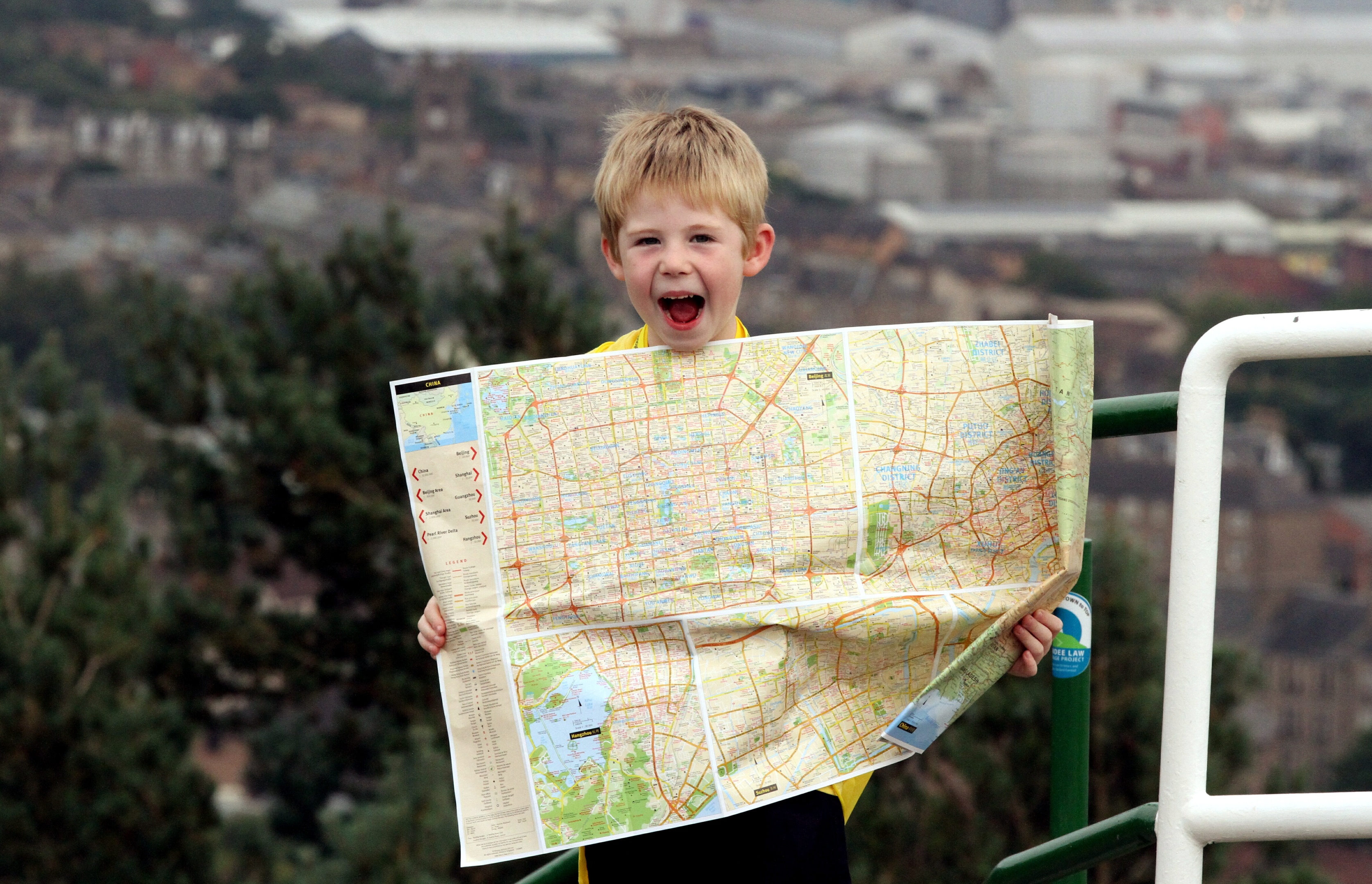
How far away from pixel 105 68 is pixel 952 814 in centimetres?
6334

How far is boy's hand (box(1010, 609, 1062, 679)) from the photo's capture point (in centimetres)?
138

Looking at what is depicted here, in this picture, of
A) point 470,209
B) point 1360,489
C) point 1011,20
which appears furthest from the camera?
point 1011,20

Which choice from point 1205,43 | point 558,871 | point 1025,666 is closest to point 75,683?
point 558,871

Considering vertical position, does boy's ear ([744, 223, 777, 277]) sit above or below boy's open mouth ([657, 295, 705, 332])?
above

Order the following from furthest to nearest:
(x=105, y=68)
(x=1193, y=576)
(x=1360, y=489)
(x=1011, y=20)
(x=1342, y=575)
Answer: (x=1011, y=20) → (x=105, y=68) → (x=1360, y=489) → (x=1342, y=575) → (x=1193, y=576)

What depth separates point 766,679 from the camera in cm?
142

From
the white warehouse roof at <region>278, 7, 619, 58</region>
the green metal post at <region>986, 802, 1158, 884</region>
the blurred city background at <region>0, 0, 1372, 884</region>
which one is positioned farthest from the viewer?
the white warehouse roof at <region>278, 7, 619, 58</region>

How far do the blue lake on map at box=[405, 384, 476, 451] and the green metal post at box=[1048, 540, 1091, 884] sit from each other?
0.52m

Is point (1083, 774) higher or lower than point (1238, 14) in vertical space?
lower

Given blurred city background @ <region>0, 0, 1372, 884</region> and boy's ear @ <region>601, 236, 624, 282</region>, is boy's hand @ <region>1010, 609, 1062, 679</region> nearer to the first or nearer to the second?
blurred city background @ <region>0, 0, 1372, 884</region>

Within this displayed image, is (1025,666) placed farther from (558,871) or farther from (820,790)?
(558,871)

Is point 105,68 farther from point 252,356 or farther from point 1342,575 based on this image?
point 252,356

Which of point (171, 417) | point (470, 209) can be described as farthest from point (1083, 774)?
point (470, 209)

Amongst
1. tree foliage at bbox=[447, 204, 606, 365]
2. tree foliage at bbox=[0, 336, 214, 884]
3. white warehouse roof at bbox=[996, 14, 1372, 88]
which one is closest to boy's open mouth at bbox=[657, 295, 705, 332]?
tree foliage at bbox=[0, 336, 214, 884]
